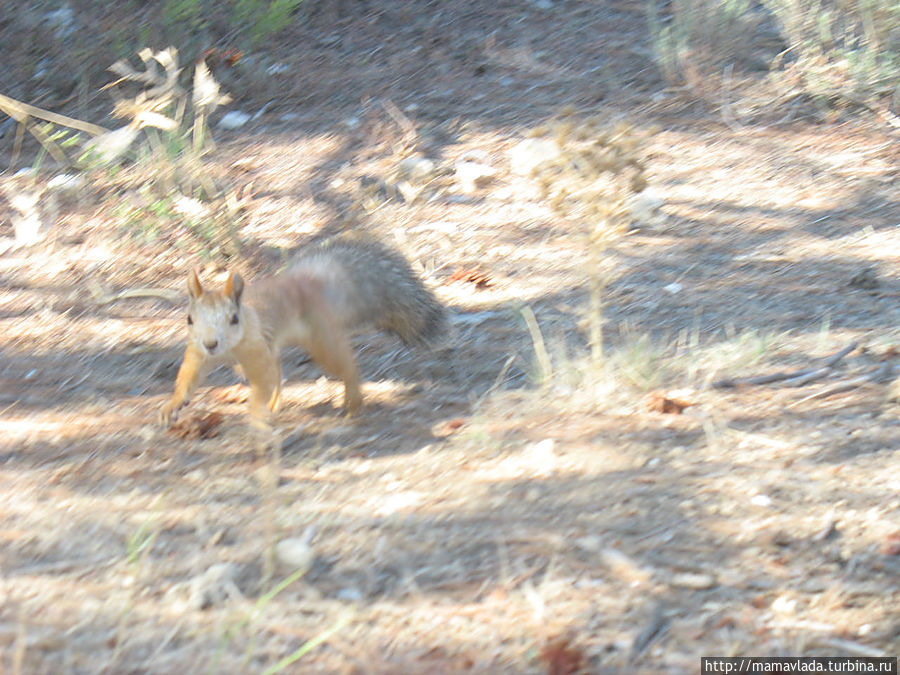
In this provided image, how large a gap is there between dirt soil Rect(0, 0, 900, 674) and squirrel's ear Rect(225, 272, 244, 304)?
0.50 metres

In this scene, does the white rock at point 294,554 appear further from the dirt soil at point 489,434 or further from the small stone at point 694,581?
the small stone at point 694,581

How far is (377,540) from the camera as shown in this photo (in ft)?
9.10

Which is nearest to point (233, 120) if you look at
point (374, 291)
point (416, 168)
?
point (416, 168)

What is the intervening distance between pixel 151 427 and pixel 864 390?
2435mm

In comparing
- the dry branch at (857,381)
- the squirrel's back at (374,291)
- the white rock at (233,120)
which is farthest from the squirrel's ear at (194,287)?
the white rock at (233,120)

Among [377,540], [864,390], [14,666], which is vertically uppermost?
[14,666]

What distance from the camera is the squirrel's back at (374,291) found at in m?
3.88

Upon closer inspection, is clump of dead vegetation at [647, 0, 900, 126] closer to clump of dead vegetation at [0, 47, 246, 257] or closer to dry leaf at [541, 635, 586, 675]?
clump of dead vegetation at [0, 47, 246, 257]

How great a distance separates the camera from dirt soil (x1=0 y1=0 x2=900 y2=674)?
242 centimetres

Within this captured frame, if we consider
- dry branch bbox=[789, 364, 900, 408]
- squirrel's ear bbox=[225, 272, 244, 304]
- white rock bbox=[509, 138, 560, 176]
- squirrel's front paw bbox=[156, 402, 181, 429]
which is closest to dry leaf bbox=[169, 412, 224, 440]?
squirrel's front paw bbox=[156, 402, 181, 429]

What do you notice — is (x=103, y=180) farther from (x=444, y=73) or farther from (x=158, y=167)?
(x=444, y=73)

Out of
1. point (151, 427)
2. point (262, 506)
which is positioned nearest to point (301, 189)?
point (151, 427)

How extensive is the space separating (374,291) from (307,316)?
302mm

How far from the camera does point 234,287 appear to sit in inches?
135
